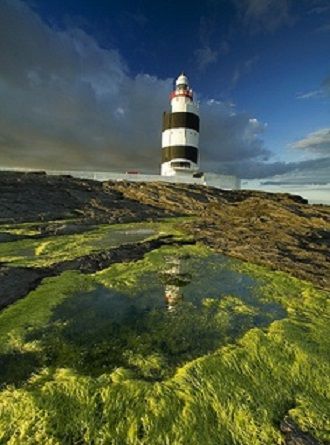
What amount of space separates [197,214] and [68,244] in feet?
47.2

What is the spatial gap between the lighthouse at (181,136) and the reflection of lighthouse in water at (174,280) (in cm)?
2898

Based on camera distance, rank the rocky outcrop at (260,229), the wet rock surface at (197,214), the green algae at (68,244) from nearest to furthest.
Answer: the green algae at (68,244) → the rocky outcrop at (260,229) → the wet rock surface at (197,214)

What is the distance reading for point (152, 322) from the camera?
666cm

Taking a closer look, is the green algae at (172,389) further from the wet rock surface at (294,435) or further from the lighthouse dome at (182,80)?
the lighthouse dome at (182,80)

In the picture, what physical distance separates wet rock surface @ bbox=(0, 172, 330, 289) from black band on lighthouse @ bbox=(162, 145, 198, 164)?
7.34 meters

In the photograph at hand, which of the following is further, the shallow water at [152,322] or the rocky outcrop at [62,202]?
the rocky outcrop at [62,202]

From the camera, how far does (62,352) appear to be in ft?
17.9

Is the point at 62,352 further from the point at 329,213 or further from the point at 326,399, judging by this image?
the point at 329,213

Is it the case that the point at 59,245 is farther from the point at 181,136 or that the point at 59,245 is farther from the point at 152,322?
the point at 181,136

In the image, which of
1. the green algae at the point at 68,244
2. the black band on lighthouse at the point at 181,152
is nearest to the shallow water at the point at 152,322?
the green algae at the point at 68,244

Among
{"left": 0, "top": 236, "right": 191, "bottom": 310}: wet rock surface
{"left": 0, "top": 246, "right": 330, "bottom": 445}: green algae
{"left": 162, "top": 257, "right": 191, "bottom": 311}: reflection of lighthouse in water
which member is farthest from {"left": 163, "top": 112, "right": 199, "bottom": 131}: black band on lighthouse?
{"left": 0, "top": 246, "right": 330, "bottom": 445}: green algae

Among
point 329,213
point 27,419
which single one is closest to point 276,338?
point 27,419

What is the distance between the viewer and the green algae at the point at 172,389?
404 cm

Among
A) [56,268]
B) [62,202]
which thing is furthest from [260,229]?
[62,202]
